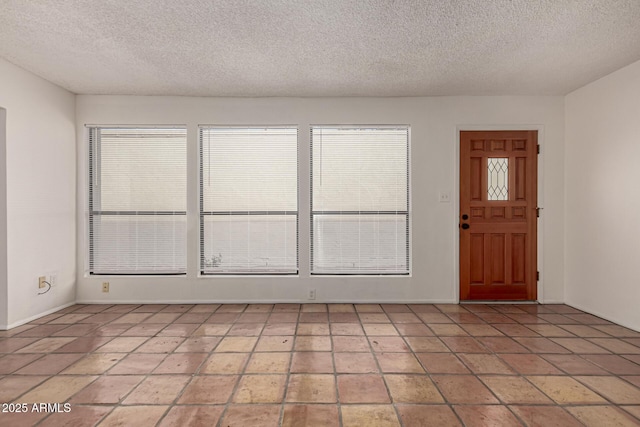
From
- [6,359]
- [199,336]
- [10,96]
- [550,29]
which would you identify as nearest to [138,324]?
[199,336]

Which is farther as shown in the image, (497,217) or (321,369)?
(497,217)

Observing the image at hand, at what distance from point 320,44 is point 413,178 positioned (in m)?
2.08

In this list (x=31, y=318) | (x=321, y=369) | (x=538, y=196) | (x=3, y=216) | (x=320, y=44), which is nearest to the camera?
(x=321, y=369)

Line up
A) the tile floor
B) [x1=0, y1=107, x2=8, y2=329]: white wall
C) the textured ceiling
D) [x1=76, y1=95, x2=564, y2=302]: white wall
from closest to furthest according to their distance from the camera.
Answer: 1. the tile floor
2. the textured ceiling
3. [x1=0, y1=107, x2=8, y2=329]: white wall
4. [x1=76, y1=95, x2=564, y2=302]: white wall

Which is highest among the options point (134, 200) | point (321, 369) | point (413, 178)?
point (413, 178)

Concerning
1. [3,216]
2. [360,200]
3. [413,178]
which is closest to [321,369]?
[360,200]

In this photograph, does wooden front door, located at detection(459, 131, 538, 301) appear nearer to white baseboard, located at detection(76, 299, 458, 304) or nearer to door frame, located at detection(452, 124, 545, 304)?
door frame, located at detection(452, 124, 545, 304)

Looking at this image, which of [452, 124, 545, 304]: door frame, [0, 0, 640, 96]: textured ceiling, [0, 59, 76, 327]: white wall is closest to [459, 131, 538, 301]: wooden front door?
[452, 124, 545, 304]: door frame

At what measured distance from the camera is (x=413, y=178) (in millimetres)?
4504

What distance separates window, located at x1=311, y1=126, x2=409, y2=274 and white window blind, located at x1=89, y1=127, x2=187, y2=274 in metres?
1.71

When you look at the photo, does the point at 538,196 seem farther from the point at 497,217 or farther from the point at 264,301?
the point at 264,301

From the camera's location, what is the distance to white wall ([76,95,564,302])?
14.7 ft

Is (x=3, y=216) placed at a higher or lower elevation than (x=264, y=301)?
higher

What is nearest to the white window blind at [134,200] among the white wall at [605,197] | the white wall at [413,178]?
the white wall at [413,178]
